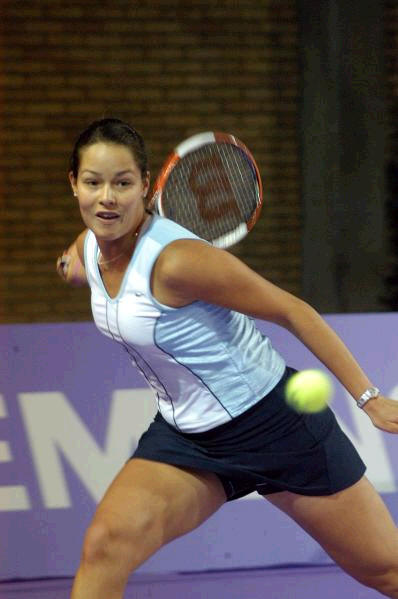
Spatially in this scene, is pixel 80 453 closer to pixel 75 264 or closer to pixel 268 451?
pixel 75 264

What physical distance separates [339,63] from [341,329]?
3.18 metres

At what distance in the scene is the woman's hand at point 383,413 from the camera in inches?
110

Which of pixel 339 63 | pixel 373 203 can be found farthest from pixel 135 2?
pixel 373 203

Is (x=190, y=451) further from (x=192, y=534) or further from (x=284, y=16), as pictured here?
(x=284, y=16)

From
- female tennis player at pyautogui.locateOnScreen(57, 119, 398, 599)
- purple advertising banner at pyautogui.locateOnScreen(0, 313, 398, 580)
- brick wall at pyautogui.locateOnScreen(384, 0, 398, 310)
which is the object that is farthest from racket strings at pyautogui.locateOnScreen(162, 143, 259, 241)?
brick wall at pyautogui.locateOnScreen(384, 0, 398, 310)

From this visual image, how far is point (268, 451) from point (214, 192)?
777 millimetres

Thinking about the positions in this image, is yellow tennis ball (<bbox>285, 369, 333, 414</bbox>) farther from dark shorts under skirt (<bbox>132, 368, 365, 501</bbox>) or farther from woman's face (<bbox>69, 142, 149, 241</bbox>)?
woman's face (<bbox>69, 142, 149, 241</bbox>)

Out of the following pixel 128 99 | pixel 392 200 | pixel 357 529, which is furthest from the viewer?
pixel 128 99

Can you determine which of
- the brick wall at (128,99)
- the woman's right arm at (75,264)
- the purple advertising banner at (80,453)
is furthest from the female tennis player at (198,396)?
the brick wall at (128,99)

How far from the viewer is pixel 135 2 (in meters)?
7.81

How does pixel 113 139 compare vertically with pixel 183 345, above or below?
above

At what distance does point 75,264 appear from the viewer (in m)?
3.31

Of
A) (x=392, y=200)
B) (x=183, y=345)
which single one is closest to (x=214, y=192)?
(x=183, y=345)

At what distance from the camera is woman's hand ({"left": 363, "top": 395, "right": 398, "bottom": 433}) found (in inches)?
110
